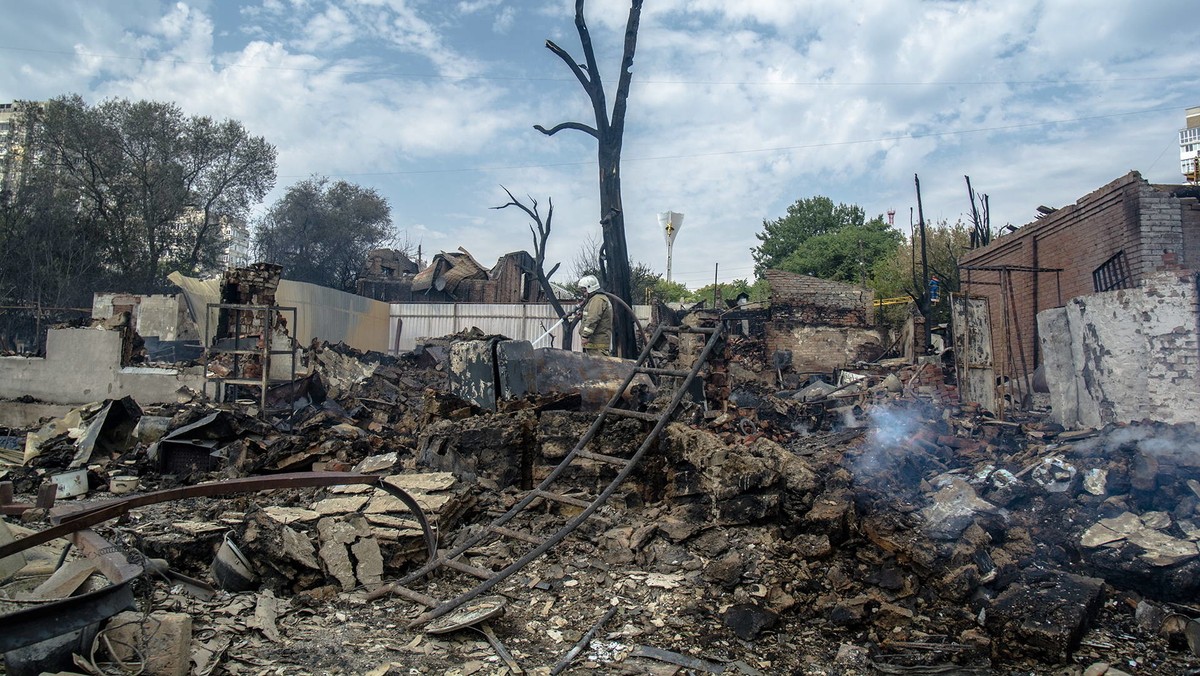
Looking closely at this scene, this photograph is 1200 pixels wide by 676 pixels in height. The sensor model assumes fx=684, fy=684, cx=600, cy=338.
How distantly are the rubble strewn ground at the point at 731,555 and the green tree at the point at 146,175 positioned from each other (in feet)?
72.9

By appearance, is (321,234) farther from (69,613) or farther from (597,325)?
(69,613)

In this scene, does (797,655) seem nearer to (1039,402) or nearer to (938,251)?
(1039,402)

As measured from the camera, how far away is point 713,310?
19891mm

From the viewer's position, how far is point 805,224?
139ft

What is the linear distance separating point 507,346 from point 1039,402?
29.4ft

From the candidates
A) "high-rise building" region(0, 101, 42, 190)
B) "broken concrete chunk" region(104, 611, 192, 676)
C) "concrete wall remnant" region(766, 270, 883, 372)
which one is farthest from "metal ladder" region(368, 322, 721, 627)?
"high-rise building" region(0, 101, 42, 190)

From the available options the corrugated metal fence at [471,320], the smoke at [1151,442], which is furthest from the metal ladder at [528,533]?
the corrugated metal fence at [471,320]

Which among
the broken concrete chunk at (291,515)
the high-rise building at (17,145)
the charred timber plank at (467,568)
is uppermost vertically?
the high-rise building at (17,145)

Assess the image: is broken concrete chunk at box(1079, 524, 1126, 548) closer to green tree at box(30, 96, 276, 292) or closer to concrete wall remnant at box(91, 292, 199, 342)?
concrete wall remnant at box(91, 292, 199, 342)

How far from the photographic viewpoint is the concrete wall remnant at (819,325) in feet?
65.8

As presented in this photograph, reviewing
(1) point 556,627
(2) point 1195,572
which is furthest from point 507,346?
(2) point 1195,572

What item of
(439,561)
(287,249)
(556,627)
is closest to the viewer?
(556,627)

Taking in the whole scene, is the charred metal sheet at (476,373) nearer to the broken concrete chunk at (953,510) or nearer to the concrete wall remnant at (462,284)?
the broken concrete chunk at (953,510)

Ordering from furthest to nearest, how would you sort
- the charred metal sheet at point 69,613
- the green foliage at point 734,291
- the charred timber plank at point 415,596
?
the green foliage at point 734,291 → the charred timber plank at point 415,596 → the charred metal sheet at point 69,613
